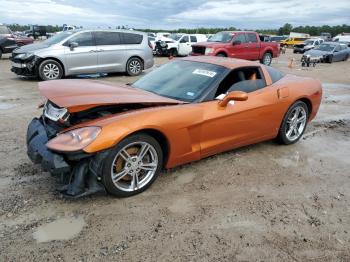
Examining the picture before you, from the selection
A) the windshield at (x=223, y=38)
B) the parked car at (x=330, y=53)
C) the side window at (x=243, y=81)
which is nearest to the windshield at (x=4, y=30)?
the windshield at (x=223, y=38)

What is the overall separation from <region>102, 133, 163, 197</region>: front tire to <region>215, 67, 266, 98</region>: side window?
1.17 metres

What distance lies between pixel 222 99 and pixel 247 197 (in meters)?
1.18

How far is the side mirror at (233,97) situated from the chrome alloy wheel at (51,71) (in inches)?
312

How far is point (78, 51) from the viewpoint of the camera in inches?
431

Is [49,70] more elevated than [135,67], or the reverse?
[49,70]

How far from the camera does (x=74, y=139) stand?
3.17 m

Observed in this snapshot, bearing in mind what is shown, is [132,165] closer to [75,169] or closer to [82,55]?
[75,169]

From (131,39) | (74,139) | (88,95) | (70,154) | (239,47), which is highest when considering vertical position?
(131,39)

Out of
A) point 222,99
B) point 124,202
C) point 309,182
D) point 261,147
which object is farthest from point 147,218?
point 261,147

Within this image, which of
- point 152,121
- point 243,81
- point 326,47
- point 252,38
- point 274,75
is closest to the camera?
point 152,121

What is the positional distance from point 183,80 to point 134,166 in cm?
145

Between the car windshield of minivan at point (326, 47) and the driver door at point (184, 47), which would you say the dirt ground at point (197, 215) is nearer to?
the driver door at point (184, 47)

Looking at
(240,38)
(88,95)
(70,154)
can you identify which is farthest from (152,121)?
(240,38)

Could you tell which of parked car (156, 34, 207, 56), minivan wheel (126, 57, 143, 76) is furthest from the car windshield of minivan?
minivan wheel (126, 57, 143, 76)
